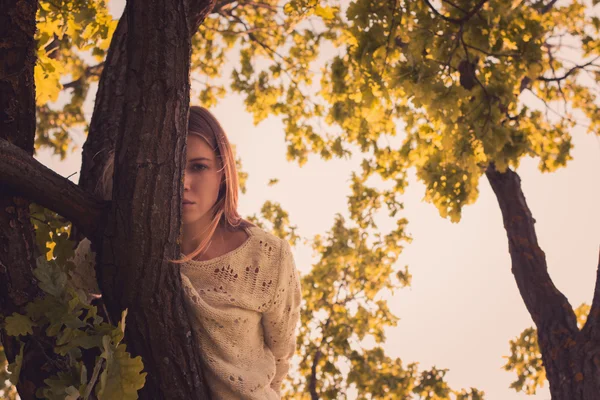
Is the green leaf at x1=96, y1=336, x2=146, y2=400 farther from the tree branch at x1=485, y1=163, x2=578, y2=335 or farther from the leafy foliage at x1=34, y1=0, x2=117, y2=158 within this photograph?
the tree branch at x1=485, y1=163, x2=578, y2=335

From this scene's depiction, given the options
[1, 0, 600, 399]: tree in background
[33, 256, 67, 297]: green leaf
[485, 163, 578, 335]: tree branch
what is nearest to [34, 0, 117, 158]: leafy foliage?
[1, 0, 600, 399]: tree in background

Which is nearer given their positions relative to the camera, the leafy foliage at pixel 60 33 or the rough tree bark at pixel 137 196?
the rough tree bark at pixel 137 196

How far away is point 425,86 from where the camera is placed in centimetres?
436

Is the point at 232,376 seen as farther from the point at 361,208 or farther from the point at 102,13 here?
the point at 361,208

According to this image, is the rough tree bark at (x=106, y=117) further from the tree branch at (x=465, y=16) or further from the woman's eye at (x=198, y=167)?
the tree branch at (x=465, y=16)

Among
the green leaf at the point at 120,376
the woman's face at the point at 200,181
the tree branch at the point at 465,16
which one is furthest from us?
the tree branch at the point at 465,16

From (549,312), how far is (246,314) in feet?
12.3

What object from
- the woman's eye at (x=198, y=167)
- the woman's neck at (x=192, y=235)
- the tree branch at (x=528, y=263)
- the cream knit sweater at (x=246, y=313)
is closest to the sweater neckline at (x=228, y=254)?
the cream knit sweater at (x=246, y=313)

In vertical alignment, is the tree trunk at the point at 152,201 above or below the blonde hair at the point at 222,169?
below

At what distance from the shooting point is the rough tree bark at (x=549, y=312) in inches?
187

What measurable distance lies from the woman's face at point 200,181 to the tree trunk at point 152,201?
21.6 inches

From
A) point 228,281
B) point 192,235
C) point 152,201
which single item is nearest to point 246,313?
point 228,281

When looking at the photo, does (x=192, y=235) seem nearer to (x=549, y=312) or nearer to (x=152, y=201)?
(x=152, y=201)

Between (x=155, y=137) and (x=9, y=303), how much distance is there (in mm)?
732
